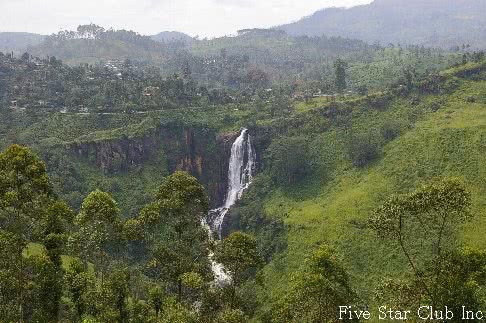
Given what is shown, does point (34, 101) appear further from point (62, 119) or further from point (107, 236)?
point (107, 236)

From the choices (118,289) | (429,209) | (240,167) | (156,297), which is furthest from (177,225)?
(240,167)

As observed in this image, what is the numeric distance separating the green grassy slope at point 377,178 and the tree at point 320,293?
69.3 ft

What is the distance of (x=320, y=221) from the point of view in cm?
4853

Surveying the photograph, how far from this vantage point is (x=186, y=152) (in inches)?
2660

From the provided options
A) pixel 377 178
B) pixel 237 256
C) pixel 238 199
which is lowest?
pixel 238 199

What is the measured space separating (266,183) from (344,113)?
16.7 m

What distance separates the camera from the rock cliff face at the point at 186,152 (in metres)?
63.7

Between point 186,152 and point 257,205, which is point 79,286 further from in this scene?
point 186,152

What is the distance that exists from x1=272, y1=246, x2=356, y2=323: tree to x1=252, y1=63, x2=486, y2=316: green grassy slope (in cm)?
2112

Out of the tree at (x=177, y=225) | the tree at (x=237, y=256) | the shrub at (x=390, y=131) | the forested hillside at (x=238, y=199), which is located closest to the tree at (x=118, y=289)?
the forested hillside at (x=238, y=199)

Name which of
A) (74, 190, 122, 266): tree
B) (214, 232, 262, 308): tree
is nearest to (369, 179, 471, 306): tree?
(214, 232, 262, 308): tree

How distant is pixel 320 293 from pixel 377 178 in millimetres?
36637

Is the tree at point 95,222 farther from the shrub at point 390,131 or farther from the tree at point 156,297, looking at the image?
the shrub at point 390,131

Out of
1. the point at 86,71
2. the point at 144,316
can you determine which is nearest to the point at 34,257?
the point at 144,316
